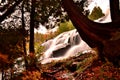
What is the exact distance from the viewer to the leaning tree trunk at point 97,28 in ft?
37.5

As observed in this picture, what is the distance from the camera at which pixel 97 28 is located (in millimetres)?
11781

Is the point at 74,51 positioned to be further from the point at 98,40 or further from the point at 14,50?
the point at 14,50

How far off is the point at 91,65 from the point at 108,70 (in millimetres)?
2295

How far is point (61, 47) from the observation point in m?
27.6

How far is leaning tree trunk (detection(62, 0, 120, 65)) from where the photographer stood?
11.4m

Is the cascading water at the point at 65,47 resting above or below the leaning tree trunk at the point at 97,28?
below

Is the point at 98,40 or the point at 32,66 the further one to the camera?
the point at 32,66

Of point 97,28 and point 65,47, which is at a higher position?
point 97,28

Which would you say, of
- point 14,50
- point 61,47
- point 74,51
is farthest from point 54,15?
point 61,47

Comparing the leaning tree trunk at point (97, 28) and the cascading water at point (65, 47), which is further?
the cascading water at point (65, 47)

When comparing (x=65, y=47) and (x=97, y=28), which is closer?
(x=97, y=28)

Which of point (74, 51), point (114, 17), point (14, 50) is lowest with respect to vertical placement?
point (74, 51)

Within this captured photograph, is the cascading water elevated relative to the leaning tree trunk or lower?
lower

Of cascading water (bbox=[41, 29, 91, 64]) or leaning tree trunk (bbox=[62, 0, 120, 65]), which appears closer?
leaning tree trunk (bbox=[62, 0, 120, 65])
